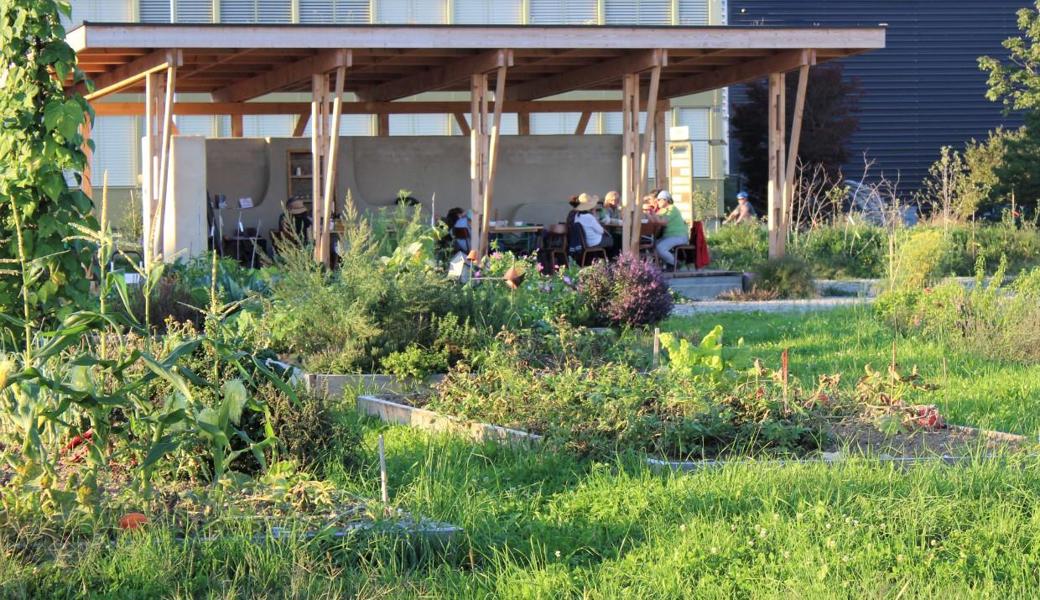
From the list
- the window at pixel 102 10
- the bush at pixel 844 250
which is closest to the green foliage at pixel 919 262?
the bush at pixel 844 250

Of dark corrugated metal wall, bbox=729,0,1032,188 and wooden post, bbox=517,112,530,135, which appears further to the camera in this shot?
dark corrugated metal wall, bbox=729,0,1032,188

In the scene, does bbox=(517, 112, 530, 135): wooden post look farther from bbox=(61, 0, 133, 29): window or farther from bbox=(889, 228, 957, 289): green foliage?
bbox=(61, 0, 133, 29): window

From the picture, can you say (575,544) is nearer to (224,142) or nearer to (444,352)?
(444,352)

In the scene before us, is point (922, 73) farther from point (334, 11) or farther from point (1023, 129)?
point (334, 11)

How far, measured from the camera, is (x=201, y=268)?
12367 millimetres

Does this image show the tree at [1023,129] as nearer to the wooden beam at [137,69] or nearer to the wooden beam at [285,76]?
the wooden beam at [285,76]

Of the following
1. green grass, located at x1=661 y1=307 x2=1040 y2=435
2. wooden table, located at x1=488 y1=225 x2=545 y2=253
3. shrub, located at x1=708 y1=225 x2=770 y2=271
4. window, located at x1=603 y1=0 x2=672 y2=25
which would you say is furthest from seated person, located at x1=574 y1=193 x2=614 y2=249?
window, located at x1=603 y1=0 x2=672 y2=25

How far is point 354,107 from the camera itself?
68.9ft

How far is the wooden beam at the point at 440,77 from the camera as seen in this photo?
15745mm

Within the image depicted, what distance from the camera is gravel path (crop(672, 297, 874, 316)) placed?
12.5 m

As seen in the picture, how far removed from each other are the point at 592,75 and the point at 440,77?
6.54 ft

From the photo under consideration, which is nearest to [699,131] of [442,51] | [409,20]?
[409,20]

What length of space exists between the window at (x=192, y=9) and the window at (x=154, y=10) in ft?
0.75

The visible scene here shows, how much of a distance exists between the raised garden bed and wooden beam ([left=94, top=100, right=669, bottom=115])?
1461 cm
